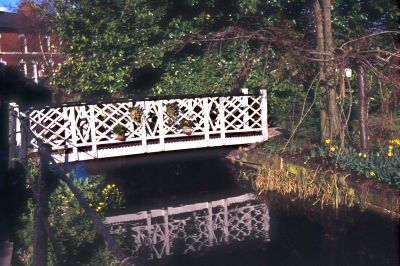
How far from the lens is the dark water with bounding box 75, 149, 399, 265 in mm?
5601

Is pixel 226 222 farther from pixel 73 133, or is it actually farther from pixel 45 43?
pixel 45 43

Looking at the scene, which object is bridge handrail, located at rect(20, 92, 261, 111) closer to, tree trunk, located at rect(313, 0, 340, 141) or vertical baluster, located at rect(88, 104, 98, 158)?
vertical baluster, located at rect(88, 104, 98, 158)

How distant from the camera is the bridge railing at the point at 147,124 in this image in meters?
10.2

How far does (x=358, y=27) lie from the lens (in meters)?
11.6

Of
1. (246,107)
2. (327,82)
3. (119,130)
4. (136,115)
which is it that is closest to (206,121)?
(246,107)

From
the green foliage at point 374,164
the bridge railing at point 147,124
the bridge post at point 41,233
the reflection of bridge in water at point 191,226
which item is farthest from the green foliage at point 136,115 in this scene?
the bridge post at point 41,233

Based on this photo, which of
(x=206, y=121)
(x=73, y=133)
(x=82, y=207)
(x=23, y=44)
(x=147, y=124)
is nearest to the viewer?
(x=82, y=207)

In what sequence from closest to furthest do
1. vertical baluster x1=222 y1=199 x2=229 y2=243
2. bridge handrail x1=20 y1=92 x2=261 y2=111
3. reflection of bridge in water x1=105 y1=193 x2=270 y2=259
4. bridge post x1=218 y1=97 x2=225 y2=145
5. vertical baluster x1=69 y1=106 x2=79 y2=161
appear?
1. reflection of bridge in water x1=105 y1=193 x2=270 y2=259
2. vertical baluster x1=222 y1=199 x2=229 y2=243
3. bridge handrail x1=20 y1=92 x2=261 y2=111
4. vertical baluster x1=69 y1=106 x2=79 y2=161
5. bridge post x1=218 y1=97 x2=225 y2=145

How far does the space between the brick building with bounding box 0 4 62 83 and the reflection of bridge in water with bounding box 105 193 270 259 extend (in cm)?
2044

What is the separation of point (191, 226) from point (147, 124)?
435cm

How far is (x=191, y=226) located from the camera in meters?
6.87

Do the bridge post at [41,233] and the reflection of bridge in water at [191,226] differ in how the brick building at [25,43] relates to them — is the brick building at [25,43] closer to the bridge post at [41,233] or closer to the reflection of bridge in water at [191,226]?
the reflection of bridge in water at [191,226]

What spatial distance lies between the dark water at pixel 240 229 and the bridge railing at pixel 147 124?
4.31 ft

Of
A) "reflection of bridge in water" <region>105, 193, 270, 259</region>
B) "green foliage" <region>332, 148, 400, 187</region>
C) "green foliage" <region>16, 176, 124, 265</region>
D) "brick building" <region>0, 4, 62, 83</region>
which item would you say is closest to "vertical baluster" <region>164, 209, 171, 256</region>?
"reflection of bridge in water" <region>105, 193, 270, 259</region>
